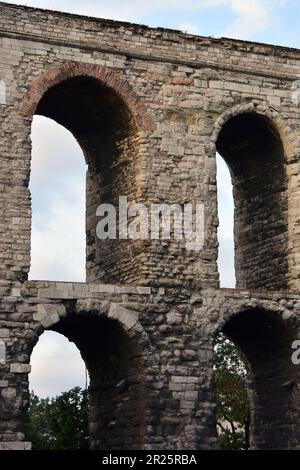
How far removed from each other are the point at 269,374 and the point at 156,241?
170 inches

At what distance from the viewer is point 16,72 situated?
2212cm

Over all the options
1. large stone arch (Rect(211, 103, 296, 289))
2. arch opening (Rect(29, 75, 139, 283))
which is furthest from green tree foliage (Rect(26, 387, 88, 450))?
large stone arch (Rect(211, 103, 296, 289))

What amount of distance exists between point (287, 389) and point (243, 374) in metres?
8.42

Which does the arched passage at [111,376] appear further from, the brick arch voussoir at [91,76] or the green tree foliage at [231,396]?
the green tree foliage at [231,396]

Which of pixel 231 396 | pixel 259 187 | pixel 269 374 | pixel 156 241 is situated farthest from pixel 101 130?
pixel 231 396

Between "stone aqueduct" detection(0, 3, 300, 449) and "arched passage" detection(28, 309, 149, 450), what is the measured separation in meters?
0.04

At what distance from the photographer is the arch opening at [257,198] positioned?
2459 centimetres

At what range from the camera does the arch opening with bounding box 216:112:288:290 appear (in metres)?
24.6

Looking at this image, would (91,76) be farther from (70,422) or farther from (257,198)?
(70,422)

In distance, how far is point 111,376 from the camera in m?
23.2

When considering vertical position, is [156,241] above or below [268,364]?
above

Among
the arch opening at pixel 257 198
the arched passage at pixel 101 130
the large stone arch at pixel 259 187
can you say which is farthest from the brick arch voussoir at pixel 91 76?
the arch opening at pixel 257 198

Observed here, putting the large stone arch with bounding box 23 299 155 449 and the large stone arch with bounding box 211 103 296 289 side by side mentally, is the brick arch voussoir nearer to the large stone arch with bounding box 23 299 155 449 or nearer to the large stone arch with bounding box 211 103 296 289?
the large stone arch with bounding box 211 103 296 289
